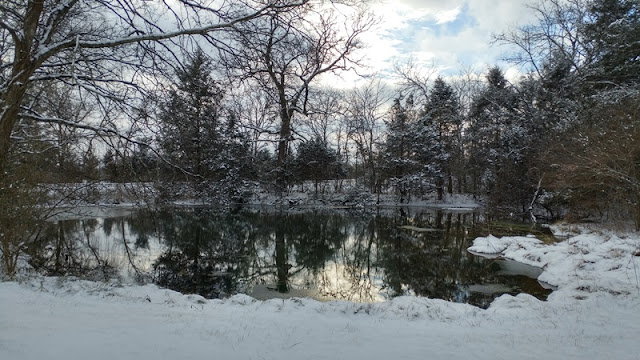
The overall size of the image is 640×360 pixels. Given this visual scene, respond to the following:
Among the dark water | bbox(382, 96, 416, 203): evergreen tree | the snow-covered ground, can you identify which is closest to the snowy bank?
the snow-covered ground

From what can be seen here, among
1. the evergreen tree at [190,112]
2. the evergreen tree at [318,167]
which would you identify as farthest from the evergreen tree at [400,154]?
the evergreen tree at [190,112]

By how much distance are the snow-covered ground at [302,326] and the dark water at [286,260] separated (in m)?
1.31

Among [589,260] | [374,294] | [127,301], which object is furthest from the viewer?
[589,260]

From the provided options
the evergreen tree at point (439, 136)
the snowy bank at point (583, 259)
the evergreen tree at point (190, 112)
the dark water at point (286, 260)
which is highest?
the evergreen tree at point (439, 136)

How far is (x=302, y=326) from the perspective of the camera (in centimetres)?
453

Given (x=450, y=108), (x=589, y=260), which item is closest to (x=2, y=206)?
A: (x=589, y=260)

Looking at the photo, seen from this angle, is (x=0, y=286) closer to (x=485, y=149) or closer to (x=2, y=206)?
(x=2, y=206)

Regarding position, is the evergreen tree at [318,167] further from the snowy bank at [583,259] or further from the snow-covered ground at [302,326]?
the snow-covered ground at [302,326]

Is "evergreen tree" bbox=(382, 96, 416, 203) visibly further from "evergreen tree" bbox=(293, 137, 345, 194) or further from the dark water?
the dark water

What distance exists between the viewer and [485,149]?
1133 inches

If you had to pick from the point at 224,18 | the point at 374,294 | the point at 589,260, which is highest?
the point at 224,18

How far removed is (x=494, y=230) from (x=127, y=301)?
15382mm

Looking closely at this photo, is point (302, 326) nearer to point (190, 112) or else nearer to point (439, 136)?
point (190, 112)

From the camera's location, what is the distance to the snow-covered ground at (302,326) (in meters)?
3.47
